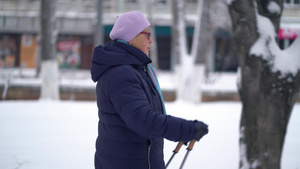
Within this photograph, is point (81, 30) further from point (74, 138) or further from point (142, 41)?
point (142, 41)

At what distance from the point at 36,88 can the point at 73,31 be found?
11449mm

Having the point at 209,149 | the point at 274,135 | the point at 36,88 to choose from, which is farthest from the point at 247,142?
the point at 36,88

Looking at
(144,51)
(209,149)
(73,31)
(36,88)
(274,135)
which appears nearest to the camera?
(144,51)

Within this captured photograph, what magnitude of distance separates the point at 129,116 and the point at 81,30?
26357 millimetres

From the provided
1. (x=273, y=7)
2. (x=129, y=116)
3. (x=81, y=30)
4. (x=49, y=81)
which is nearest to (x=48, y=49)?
(x=49, y=81)

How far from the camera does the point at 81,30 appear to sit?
27.6 meters

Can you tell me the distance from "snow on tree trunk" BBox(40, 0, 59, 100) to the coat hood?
10.3 metres

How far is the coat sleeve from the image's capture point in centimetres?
199

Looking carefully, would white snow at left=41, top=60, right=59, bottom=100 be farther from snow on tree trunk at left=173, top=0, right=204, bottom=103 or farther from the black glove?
the black glove

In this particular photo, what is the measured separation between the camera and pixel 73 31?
2772cm

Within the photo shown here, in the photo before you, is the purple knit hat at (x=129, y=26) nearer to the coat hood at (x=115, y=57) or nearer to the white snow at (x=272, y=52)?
the coat hood at (x=115, y=57)

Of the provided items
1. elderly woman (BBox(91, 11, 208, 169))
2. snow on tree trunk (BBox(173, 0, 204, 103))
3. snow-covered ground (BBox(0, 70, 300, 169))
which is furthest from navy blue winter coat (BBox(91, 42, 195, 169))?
snow on tree trunk (BBox(173, 0, 204, 103))

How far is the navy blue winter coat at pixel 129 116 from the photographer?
6.58 feet

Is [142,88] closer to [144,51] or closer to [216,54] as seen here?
[144,51]
